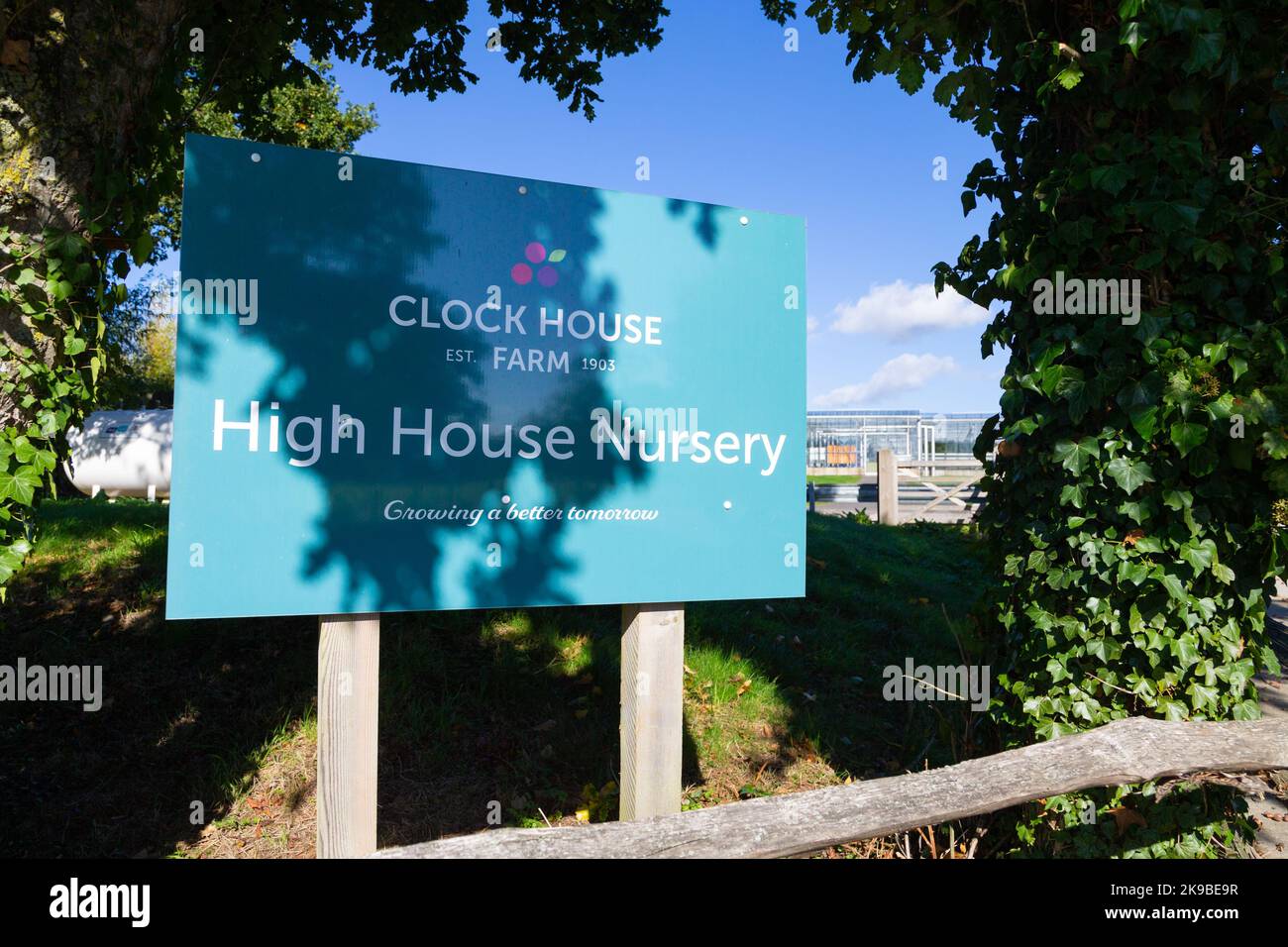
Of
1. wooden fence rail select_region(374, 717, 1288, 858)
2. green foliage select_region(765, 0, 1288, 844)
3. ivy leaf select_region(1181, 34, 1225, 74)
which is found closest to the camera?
wooden fence rail select_region(374, 717, 1288, 858)

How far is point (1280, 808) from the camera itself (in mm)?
4629

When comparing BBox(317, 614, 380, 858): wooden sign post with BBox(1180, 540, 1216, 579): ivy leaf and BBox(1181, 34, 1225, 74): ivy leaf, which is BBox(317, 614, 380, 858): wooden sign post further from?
BBox(1181, 34, 1225, 74): ivy leaf

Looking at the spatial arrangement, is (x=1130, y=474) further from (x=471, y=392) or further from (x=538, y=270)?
(x=471, y=392)

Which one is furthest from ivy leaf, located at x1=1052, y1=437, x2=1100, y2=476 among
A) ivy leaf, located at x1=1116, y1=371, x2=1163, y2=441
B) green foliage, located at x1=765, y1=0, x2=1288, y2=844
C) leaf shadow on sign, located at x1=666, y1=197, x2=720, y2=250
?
Result: leaf shadow on sign, located at x1=666, y1=197, x2=720, y2=250

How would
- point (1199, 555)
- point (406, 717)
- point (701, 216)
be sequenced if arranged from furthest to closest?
point (406, 717) < point (701, 216) < point (1199, 555)

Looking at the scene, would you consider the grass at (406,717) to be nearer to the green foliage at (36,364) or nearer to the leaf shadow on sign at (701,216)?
the green foliage at (36,364)

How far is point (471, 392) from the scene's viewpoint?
3170mm

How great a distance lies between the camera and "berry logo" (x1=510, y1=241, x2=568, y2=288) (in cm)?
328

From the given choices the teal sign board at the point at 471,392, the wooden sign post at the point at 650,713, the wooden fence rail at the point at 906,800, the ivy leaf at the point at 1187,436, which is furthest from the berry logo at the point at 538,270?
the ivy leaf at the point at 1187,436

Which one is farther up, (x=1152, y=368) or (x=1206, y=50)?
(x=1206, y=50)

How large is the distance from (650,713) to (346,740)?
1.19m

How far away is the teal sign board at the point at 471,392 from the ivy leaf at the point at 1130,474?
124cm

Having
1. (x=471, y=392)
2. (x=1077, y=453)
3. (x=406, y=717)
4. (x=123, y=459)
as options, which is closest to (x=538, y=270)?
(x=471, y=392)

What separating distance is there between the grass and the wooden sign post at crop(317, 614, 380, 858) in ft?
4.21
